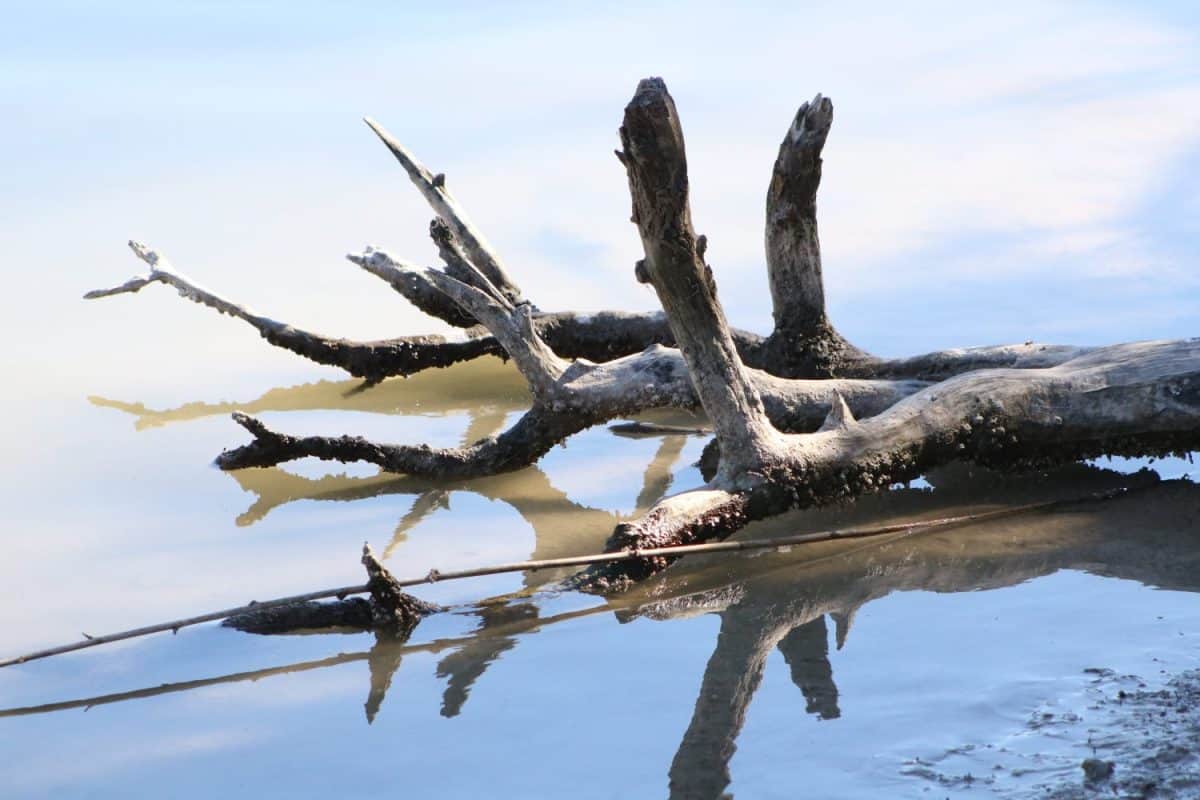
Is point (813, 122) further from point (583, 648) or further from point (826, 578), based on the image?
point (583, 648)

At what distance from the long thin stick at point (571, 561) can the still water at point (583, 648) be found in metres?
0.08

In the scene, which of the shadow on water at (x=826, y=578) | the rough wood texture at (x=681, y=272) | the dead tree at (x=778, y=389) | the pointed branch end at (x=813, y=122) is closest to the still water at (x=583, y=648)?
the shadow on water at (x=826, y=578)

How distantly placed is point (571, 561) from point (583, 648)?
284 millimetres

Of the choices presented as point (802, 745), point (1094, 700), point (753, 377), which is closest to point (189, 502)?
point (753, 377)

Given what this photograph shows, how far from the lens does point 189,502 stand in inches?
245

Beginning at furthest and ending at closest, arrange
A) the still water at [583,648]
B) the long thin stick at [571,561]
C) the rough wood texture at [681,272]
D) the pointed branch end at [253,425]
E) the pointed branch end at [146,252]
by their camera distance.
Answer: the pointed branch end at [146,252]
the pointed branch end at [253,425]
the rough wood texture at [681,272]
the long thin stick at [571,561]
the still water at [583,648]

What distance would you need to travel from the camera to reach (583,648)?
4348mm

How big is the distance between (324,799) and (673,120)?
211 cm

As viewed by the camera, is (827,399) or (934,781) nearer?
(934,781)

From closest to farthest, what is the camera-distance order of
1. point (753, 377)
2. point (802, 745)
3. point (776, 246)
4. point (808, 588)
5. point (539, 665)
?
point (802, 745), point (539, 665), point (808, 588), point (753, 377), point (776, 246)

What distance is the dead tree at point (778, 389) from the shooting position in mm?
4734

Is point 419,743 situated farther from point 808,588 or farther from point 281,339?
point 281,339

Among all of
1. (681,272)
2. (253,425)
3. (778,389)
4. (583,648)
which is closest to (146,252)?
(253,425)

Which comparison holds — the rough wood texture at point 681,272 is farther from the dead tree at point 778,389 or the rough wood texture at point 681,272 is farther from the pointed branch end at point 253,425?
the pointed branch end at point 253,425
